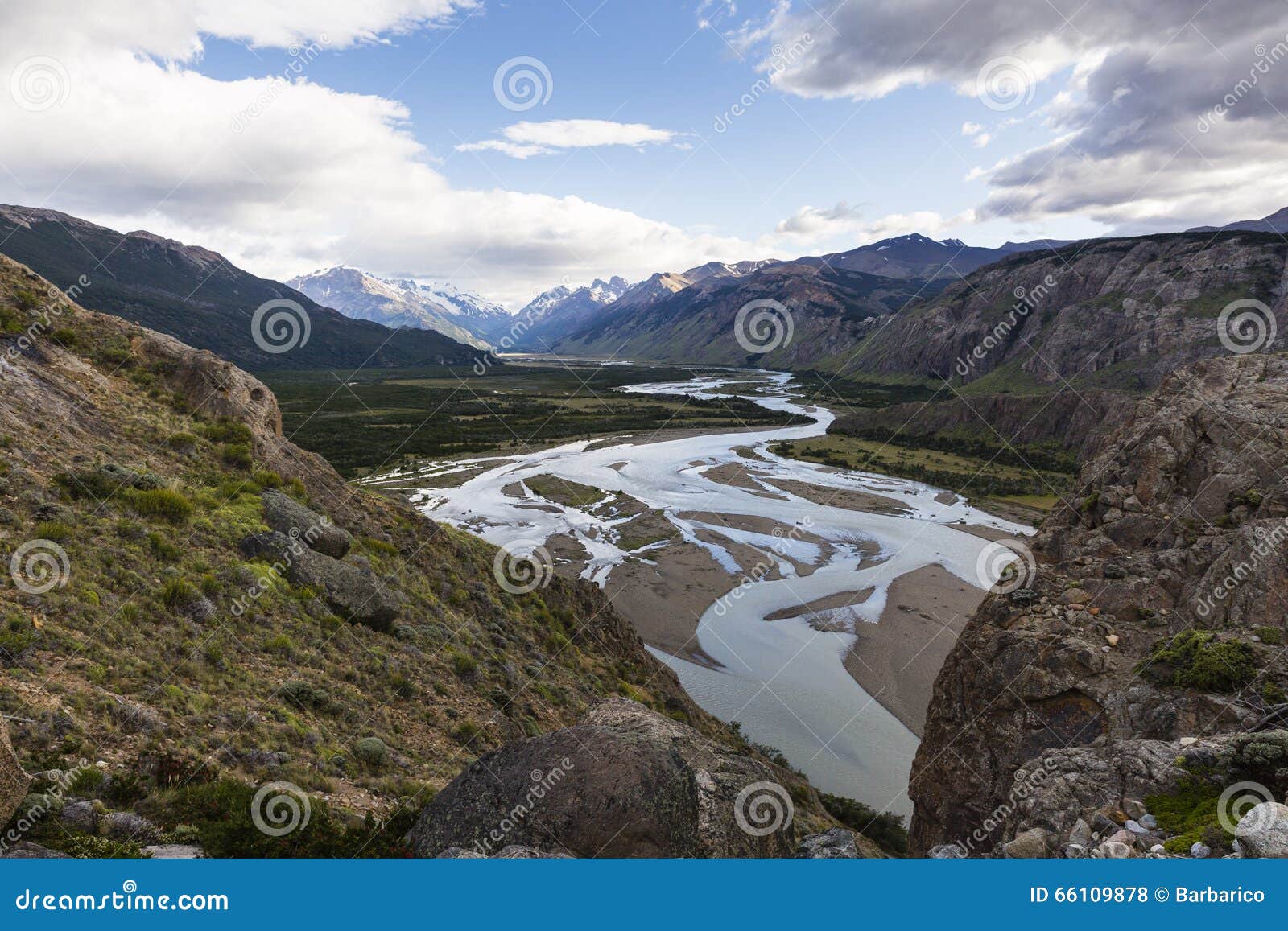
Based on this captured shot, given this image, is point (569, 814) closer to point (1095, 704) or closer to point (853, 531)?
point (1095, 704)

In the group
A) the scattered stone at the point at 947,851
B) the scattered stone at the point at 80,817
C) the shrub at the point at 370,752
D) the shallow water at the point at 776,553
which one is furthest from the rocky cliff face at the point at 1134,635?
the scattered stone at the point at 80,817

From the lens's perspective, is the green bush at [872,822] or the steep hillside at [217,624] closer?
the steep hillside at [217,624]

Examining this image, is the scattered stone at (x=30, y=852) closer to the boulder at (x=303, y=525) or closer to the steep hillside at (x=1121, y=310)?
the boulder at (x=303, y=525)

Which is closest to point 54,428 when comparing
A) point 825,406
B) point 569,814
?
point 569,814

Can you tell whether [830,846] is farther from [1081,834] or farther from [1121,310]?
[1121,310]

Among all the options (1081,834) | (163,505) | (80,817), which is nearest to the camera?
(80,817)

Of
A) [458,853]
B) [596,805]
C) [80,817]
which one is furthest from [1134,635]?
[80,817]
